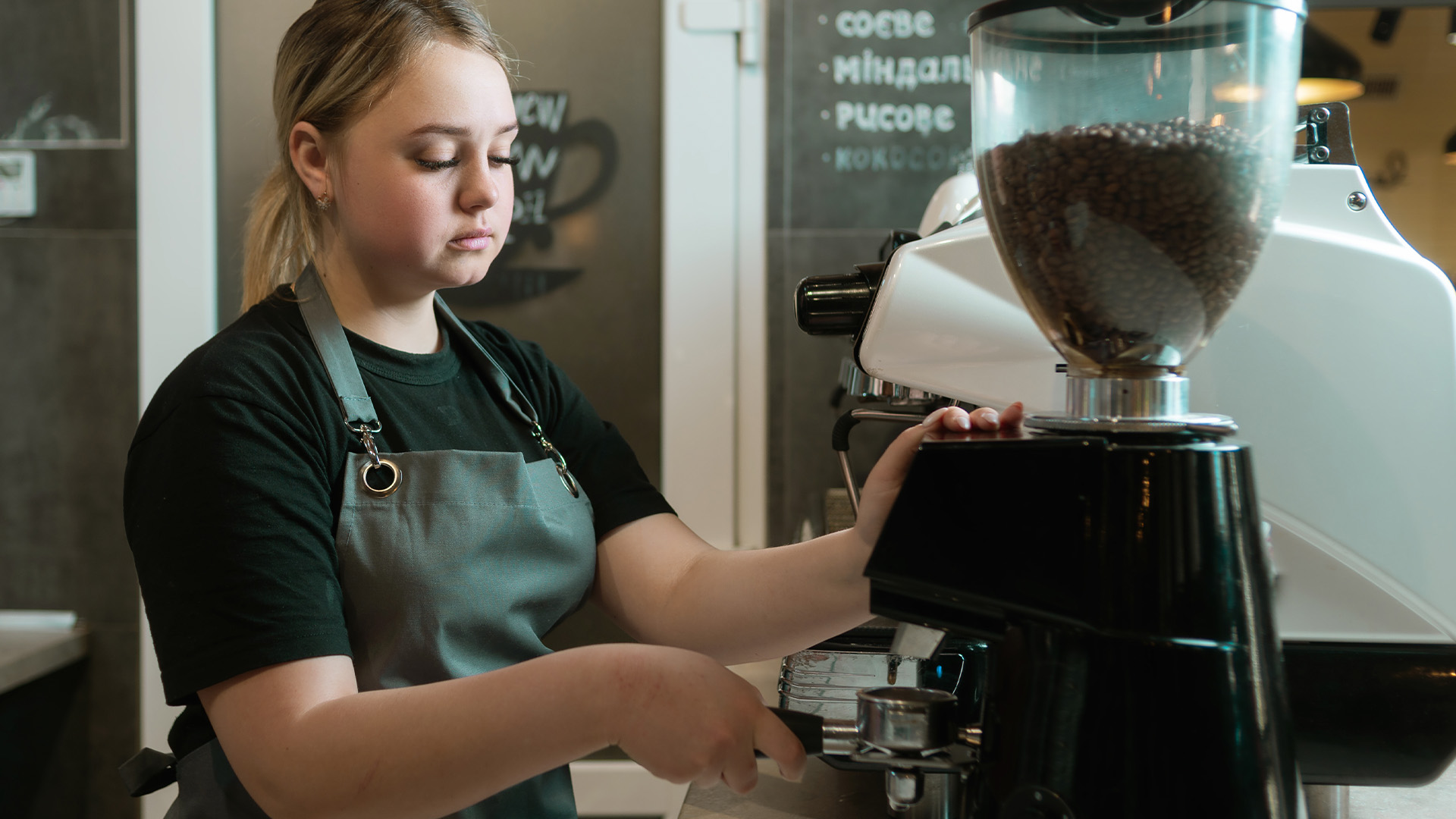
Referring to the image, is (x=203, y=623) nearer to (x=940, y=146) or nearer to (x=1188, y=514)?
(x=1188, y=514)

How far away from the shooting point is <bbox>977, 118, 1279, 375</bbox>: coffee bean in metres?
0.49

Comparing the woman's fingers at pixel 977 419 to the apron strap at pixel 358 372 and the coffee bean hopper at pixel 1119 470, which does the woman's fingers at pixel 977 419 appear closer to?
the coffee bean hopper at pixel 1119 470

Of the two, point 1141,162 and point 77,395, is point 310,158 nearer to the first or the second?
point 1141,162

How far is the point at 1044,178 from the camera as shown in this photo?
51cm

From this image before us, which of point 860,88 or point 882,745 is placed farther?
point 860,88

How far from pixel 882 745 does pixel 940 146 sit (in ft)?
4.95

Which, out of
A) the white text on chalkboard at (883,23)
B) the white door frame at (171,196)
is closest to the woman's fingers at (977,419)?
the white text on chalkboard at (883,23)

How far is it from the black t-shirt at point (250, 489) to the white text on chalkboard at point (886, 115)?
A: 1.13m

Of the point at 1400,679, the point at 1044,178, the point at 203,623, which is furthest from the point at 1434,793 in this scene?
the point at 203,623

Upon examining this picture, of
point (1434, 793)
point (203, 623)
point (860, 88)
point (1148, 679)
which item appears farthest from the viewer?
point (860, 88)

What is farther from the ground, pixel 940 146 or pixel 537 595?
pixel 940 146

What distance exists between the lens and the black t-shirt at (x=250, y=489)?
695 millimetres

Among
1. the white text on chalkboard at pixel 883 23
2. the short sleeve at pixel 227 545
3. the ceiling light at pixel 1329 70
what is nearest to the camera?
the short sleeve at pixel 227 545

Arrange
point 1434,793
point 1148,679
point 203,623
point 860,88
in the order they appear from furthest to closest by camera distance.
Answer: point 860,88 < point 1434,793 < point 203,623 < point 1148,679
